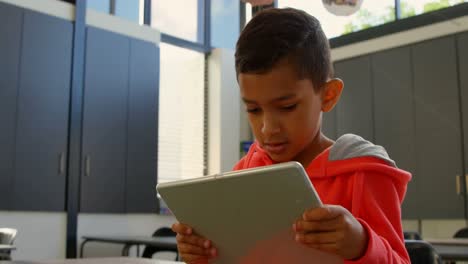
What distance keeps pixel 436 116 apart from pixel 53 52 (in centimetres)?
376

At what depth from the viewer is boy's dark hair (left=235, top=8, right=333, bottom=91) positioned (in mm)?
872

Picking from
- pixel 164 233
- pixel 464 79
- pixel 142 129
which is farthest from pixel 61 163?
pixel 464 79

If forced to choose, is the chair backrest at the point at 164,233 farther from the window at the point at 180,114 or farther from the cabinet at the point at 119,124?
the window at the point at 180,114

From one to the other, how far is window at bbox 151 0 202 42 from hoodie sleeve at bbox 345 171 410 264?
6.29 metres

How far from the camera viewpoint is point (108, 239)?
5.04m

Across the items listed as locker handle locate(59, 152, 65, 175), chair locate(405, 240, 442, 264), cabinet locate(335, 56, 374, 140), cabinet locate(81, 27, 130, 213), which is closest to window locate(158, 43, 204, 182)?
cabinet locate(81, 27, 130, 213)

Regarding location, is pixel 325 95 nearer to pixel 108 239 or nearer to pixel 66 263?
pixel 66 263

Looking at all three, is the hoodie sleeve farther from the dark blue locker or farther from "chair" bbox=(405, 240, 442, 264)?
the dark blue locker

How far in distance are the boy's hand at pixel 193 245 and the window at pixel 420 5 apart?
5538 mm

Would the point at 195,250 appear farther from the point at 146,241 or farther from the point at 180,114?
the point at 180,114

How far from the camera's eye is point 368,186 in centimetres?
82

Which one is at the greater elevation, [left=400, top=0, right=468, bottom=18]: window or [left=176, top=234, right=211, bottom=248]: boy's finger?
[left=400, top=0, right=468, bottom=18]: window

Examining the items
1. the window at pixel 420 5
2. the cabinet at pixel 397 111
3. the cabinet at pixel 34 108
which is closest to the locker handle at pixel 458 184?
the cabinet at pixel 397 111

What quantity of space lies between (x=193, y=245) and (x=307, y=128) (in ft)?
0.81
